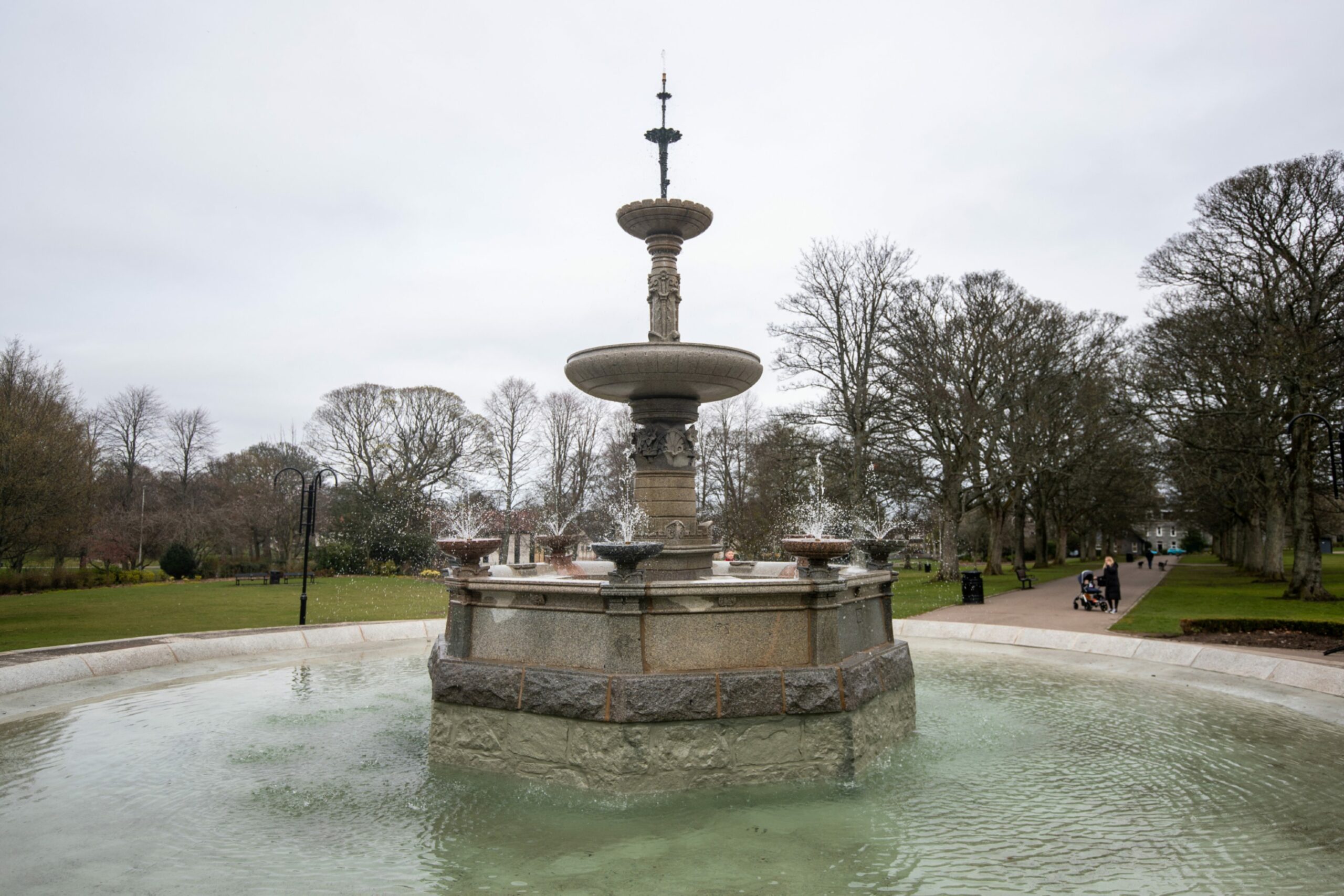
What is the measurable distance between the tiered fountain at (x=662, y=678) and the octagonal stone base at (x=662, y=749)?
0.01m

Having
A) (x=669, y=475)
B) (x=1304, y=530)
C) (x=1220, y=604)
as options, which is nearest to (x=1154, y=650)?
(x=669, y=475)

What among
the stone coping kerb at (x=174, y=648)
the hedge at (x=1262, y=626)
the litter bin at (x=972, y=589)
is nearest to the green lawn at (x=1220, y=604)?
the hedge at (x=1262, y=626)

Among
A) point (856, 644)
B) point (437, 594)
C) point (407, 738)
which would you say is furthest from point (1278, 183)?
point (437, 594)

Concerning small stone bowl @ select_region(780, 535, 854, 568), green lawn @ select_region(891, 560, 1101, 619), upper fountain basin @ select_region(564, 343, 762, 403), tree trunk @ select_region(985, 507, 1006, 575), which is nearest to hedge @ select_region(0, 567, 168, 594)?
upper fountain basin @ select_region(564, 343, 762, 403)

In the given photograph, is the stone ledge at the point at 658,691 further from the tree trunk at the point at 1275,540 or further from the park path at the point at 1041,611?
the tree trunk at the point at 1275,540

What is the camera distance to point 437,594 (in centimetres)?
2723

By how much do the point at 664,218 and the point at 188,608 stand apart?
1750 centimetres

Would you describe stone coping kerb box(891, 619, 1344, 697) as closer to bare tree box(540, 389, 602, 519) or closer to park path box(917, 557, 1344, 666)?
park path box(917, 557, 1344, 666)

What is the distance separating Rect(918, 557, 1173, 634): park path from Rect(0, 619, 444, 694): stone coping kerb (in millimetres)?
12539

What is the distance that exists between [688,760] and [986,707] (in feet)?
16.8

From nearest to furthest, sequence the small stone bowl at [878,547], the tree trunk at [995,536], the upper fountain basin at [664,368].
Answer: the small stone bowl at [878,547] < the upper fountain basin at [664,368] < the tree trunk at [995,536]

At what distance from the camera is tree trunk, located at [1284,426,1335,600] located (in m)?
21.6

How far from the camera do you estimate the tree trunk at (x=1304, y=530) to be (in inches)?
850

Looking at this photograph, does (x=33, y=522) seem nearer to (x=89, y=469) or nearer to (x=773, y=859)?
(x=89, y=469)
